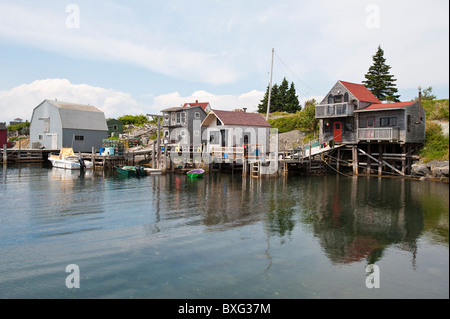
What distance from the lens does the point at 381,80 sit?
57719 mm

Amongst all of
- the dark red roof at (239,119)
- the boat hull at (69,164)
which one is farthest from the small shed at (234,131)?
the boat hull at (69,164)

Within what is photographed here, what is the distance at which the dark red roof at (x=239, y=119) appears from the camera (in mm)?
46969

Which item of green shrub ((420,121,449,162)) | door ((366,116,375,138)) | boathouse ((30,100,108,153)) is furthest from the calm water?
boathouse ((30,100,108,153))

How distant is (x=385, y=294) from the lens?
1013 cm

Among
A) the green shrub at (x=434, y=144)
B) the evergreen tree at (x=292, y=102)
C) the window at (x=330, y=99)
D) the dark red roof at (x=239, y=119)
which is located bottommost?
the green shrub at (x=434, y=144)

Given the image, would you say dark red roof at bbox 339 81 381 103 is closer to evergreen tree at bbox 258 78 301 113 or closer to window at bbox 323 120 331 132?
window at bbox 323 120 331 132

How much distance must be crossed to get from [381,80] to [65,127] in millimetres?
57546

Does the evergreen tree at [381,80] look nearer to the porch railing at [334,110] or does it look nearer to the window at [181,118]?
the porch railing at [334,110]

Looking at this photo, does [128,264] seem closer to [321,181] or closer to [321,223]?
[321,223]

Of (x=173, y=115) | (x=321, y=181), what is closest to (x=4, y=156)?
(x=173, y=115)

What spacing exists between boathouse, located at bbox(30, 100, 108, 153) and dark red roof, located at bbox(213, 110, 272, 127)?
105ft

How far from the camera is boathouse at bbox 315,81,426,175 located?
129ft

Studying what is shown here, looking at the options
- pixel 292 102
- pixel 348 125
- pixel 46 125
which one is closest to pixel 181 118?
pixel 348 125

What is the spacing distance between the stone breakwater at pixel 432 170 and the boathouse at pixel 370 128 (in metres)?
1.49
